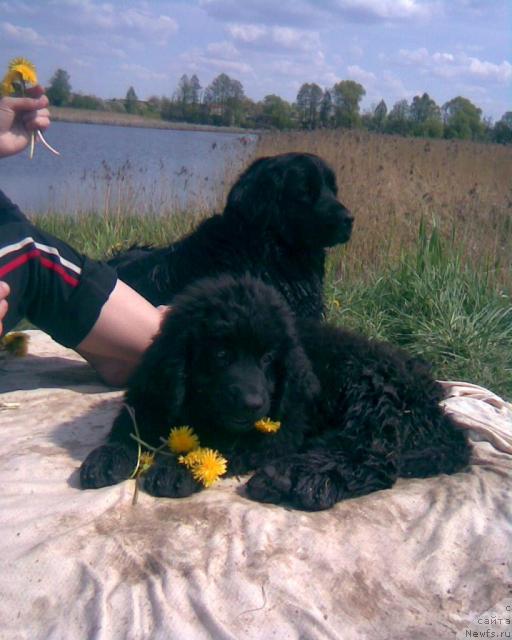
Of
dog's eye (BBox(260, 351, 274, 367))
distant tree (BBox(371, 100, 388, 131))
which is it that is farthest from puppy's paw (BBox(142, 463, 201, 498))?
distant tree (BBox(371, 100, 388, 131))

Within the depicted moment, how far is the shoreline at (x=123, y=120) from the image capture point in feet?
38.0

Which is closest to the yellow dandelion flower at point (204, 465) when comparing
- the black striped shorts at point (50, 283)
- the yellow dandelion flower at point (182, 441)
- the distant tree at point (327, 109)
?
the yellow dandelion flower at point (182, 441)

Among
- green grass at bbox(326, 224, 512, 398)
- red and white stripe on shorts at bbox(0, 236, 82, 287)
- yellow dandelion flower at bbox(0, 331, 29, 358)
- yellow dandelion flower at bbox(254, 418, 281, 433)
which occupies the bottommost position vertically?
yellow dandelion flower at bbox(0, 331, 29, 358)

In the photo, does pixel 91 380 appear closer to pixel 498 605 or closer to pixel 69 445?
pixel 69 445

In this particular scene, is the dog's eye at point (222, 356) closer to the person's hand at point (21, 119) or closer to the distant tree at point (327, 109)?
the person's hand at point (21, 119)

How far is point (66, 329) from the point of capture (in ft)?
11.8

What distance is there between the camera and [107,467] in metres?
2.68

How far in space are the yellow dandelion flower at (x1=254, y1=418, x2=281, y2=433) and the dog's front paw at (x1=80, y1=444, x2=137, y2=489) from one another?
487 mm

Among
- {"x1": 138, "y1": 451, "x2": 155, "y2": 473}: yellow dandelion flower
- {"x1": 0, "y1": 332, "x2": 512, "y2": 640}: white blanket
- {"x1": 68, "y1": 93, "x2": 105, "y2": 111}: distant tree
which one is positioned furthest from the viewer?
{"x1": 68, "y1": 93, "x2": 105, "y2": 111}: distant tree

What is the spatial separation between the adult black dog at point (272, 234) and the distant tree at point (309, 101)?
7.74m

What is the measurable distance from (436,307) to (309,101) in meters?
7.71

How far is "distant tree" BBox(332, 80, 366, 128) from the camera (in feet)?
39.1

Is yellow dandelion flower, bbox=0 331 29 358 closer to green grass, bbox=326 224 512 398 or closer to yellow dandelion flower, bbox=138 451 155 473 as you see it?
yellow dandelion flower, bbox=138 451 155 473

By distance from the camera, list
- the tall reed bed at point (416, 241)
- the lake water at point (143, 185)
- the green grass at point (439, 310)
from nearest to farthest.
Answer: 1. the green grass at point (439, 310)
2. the tall reed bed at point (416, 241)
3. the lake water at point (143, 185)
